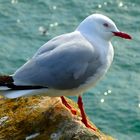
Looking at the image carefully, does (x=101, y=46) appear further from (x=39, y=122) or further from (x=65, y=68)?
(x=39, y=122)

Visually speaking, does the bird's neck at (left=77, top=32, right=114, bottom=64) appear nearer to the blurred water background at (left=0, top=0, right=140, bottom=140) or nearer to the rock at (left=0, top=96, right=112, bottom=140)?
the rock at (left=0, top=96, right=112, bottom=140)

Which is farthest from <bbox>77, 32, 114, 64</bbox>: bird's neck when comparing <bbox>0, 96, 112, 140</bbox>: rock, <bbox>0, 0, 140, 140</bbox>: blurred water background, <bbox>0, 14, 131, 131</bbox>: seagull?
<bbox>0, 0, 140, 140</bbox>: blurred water background

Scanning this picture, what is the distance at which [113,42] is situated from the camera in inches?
760

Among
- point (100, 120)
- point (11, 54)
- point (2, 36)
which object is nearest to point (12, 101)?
point (100, 120)

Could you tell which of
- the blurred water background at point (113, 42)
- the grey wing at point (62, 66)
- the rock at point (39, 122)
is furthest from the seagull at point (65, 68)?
the blurred water background at point (113, 42)

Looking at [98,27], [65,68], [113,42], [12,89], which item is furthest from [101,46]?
[113,42]

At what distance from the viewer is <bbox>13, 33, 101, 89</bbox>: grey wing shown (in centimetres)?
597

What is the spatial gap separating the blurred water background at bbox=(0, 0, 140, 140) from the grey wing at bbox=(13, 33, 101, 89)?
27.0 feet

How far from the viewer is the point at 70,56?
600 cm

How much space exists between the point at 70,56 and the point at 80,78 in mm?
267

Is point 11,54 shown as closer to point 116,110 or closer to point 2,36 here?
point 2,36

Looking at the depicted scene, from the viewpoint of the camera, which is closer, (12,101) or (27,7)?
(12,101)

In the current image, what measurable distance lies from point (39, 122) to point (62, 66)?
2.40ft

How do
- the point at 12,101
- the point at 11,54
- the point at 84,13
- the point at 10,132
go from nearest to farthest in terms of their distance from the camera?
the point at 10,132 → the point at 12,101 → the point at 11,54 → the point at 84,13
